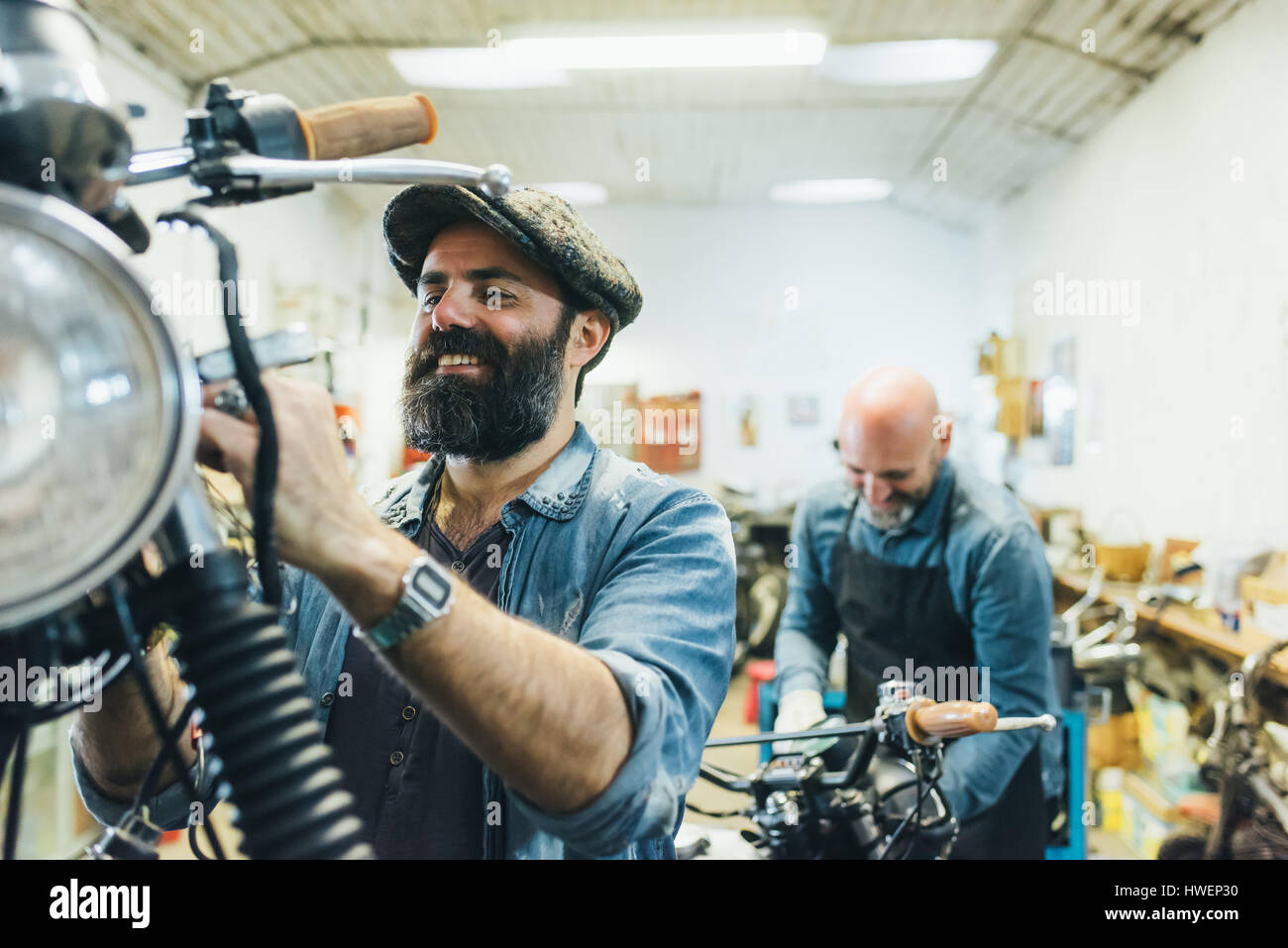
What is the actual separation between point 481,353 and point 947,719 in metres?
0.93

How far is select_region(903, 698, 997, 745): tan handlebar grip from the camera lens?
3.99 feet

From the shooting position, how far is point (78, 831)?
10.2 ft

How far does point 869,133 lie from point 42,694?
19.9 feet

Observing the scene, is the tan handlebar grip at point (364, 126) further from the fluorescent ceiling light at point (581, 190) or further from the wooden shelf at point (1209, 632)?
the fluorescent ceiling light at point (581, 190)

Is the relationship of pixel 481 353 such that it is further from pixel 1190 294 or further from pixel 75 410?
pixel 1190 294

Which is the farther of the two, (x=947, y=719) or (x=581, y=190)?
(x=581, y=190)

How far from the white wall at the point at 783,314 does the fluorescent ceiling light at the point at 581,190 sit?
25 cm

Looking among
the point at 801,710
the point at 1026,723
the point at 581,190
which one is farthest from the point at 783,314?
the point at 1026,723

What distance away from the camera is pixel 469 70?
455 cm

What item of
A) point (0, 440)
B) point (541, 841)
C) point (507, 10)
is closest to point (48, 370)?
point (0, 440)

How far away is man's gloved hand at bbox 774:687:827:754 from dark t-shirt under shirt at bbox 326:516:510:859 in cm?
123

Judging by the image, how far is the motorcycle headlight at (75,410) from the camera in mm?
360

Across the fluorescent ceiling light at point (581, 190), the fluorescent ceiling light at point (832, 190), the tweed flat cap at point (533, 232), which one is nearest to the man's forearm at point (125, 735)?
the tweed flat cap at point (533, 232)

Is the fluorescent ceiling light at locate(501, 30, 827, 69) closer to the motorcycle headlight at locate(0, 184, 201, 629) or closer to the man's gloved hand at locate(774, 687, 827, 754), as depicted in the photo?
the man's gloved hand at locate(774, 687, 827, 754)
